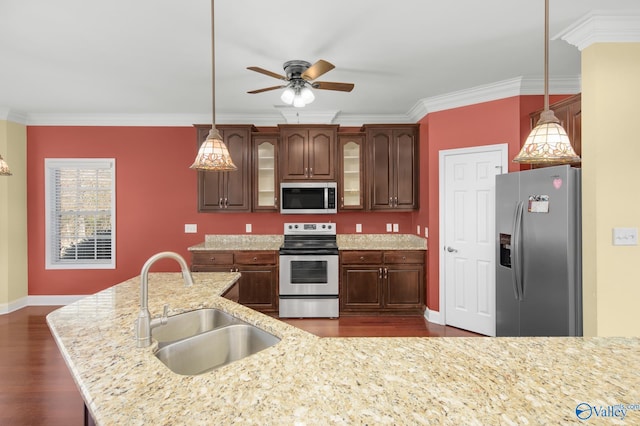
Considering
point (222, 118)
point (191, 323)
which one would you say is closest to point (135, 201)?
point (222, 118)

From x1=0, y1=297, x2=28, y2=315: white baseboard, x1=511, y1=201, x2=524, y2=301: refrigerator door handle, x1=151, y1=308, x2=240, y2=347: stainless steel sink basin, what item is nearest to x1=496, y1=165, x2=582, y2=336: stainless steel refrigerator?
x1=511, y1=201, x2=524, y2=301: refrigerator door handle

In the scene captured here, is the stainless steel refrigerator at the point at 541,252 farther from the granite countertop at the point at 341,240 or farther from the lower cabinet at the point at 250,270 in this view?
the lower cabinet at the point at 250,270

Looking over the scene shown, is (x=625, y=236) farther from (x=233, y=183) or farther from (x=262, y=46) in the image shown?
(x=233, y=183)

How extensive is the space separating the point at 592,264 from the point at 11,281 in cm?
639

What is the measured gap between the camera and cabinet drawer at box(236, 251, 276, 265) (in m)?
3.84

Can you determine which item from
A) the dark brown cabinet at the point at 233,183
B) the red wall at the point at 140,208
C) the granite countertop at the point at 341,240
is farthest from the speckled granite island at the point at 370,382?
the red wall at the point at 140,208

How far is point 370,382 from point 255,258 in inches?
122

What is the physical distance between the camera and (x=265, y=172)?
4.19 meters

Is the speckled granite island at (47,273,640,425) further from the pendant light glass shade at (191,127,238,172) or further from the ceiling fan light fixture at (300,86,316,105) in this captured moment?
the ceiling fan light fixture at (300,86,316,105)

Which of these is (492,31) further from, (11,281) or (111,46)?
(11,281)

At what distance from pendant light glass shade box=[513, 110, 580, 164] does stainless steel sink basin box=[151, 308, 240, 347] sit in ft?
5.42

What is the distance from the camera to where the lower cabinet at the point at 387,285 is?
12.6 feet

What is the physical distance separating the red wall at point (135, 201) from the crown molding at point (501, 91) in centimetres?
157

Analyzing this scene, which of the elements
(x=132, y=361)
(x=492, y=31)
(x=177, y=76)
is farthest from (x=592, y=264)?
(x=177, y=76)
